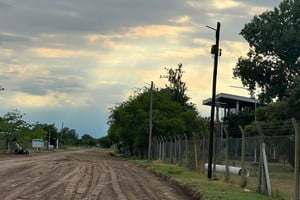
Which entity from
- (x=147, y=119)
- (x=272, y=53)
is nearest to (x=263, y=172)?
(x=272, y=53)

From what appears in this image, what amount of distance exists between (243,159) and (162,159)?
34725mm

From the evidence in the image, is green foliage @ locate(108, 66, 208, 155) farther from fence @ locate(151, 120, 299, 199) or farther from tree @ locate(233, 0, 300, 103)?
fence @ locate(151, 120, 299, 199)

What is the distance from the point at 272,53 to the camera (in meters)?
65.6

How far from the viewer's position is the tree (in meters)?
63.3

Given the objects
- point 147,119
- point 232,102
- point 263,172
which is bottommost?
point 263,172

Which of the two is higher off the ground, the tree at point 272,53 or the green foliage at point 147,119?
the tree at point 272,53

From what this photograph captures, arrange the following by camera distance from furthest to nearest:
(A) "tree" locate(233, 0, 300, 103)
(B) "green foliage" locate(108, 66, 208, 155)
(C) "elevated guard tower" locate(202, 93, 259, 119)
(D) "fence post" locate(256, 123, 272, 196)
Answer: (C) "elevated guard tower" locate(202, 93, 259, 119) < (B) "green foliage" locate(108, 66, 208, 155) < (A) "tree" locate(233, 0, 300, 103) < (D) "fence post" locate(256, 123, 272, 196)

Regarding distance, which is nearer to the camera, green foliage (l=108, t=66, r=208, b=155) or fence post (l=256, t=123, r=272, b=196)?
fence post (l=256, t=123, r=272, b=196)

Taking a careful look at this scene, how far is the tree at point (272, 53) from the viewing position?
63.3 m

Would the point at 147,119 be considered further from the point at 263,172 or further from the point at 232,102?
the point at 263,172

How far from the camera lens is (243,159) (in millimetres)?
24203

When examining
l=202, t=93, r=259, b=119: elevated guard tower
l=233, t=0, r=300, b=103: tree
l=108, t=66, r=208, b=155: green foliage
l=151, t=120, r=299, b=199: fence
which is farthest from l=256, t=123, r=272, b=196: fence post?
l=202, t=93, r=259, b=119: elevated guard tower

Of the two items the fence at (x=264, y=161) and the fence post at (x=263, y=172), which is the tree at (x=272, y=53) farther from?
the fence post at (x=263, y=172)

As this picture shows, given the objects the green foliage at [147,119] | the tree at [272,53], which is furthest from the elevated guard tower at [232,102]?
the tree at [272,53]
